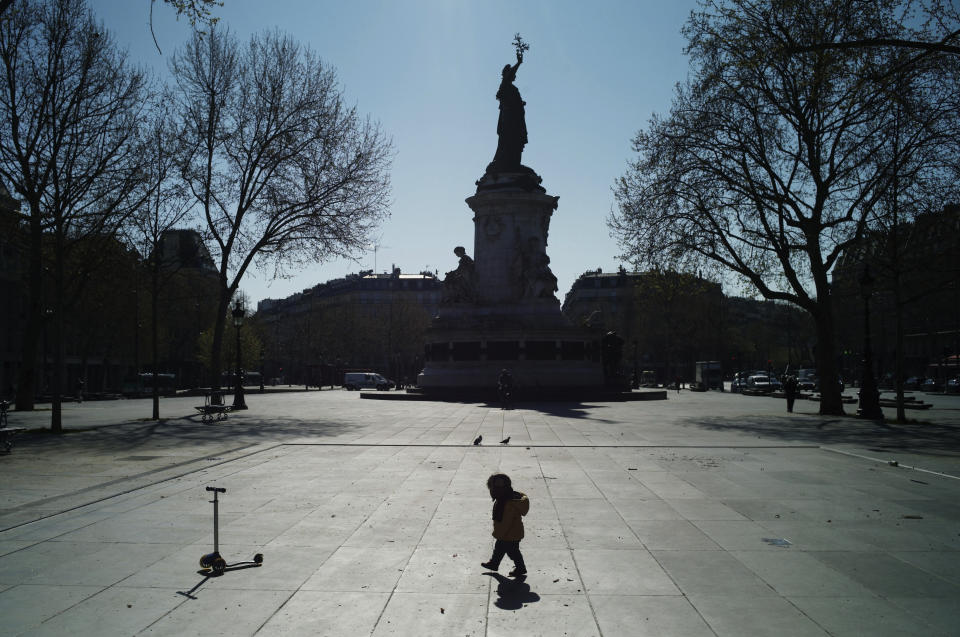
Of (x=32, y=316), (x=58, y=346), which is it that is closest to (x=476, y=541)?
(x=58, y=346)

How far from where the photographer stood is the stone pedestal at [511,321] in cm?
4094

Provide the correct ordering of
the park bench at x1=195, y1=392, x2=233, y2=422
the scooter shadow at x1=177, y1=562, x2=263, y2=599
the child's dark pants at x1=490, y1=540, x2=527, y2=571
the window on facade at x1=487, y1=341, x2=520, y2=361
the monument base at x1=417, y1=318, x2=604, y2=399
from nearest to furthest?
the scooter shadow at x1=177, y1=562, x2=263, y2=599
the child's dark pants at x1=490, y1=540, x2=527, y2=571
the park bench at x1=195, y1=392, x2=233, y2=422
the monument base at x1=417, y1=318, x2=604, y2=399
the window on facade at x1=487, y1=341, x2=520, y2=361

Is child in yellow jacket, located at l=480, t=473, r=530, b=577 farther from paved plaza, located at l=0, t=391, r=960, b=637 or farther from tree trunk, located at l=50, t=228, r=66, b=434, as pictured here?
tree trunk, located at l=50, t=228, r=66, b=434

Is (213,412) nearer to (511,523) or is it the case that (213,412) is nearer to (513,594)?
(511,523)

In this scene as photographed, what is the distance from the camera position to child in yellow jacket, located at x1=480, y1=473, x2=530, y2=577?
668 cm

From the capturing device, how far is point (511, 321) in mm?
42969

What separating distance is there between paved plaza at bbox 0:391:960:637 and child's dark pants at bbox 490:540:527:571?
0.49 ft

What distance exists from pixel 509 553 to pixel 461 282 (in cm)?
3876

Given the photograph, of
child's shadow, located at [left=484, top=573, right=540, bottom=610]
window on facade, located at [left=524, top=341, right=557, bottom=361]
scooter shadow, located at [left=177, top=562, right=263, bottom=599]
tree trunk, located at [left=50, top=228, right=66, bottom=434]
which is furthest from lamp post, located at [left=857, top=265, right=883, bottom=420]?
tree trunk, located at [left=50, top=228, right=66, bottom=434]

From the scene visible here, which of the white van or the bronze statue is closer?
the bronze statue

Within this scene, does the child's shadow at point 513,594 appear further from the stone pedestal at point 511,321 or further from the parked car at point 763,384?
the parked car at point 763,384

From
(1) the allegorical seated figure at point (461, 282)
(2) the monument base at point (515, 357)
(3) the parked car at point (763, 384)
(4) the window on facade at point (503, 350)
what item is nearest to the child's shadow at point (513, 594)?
(2) the monument base at point (515, 357)

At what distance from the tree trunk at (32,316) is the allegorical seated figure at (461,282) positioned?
21.6 meters

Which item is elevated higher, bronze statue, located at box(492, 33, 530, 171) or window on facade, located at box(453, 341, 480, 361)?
bronze statue, located at box(492, 33, 530, 171)
